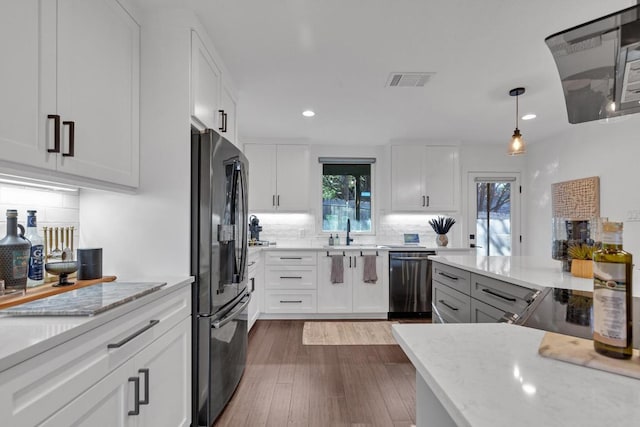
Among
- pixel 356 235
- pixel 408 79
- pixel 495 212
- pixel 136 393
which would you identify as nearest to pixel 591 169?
pixel 495 212

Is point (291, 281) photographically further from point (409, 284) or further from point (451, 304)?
point (451, 304)

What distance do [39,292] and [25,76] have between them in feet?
2.69

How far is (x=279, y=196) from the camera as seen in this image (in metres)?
4.46

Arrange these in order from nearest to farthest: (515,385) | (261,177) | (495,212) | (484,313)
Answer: (515,385)
(484,313)
(261,177)
(495,212)

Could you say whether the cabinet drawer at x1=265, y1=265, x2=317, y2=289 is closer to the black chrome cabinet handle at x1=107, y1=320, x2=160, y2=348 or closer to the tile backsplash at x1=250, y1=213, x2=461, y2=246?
the tile backsplash at x1=250, y1=213, x2=461, y2=246

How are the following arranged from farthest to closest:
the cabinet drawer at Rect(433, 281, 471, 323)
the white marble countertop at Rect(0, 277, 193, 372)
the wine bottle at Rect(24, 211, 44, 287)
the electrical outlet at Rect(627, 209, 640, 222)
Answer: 1. the electrical outlet at Rect(627, 209, 640, 222)
2. the cabinet drawer at Rect(433, 281, 471, 323)
3. the wine bottle at Rect(24, 211, 44, 287)
4. the white marble countertop at Rect(0, 277, 193, 372)

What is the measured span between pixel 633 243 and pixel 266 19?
391cm

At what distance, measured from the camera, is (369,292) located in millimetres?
4141

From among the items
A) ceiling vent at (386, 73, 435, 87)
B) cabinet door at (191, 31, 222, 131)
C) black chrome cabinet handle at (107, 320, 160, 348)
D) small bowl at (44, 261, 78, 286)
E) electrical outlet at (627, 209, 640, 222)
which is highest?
ceiling vent at (386, 73, 435, 87)

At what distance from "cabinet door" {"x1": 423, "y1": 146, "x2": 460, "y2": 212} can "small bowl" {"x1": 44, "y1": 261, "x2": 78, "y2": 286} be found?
4.14 meters

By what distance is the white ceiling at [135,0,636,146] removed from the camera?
183cm

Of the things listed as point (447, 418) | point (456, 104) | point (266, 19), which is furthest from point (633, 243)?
point (266, 19)

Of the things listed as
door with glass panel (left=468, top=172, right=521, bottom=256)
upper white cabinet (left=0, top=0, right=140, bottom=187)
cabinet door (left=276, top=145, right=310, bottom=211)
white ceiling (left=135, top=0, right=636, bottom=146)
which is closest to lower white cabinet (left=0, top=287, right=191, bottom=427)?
upper white cabinet (left=0, top=0, right=140, bottom=187)

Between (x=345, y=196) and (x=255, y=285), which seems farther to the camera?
(x=345, y=196)
